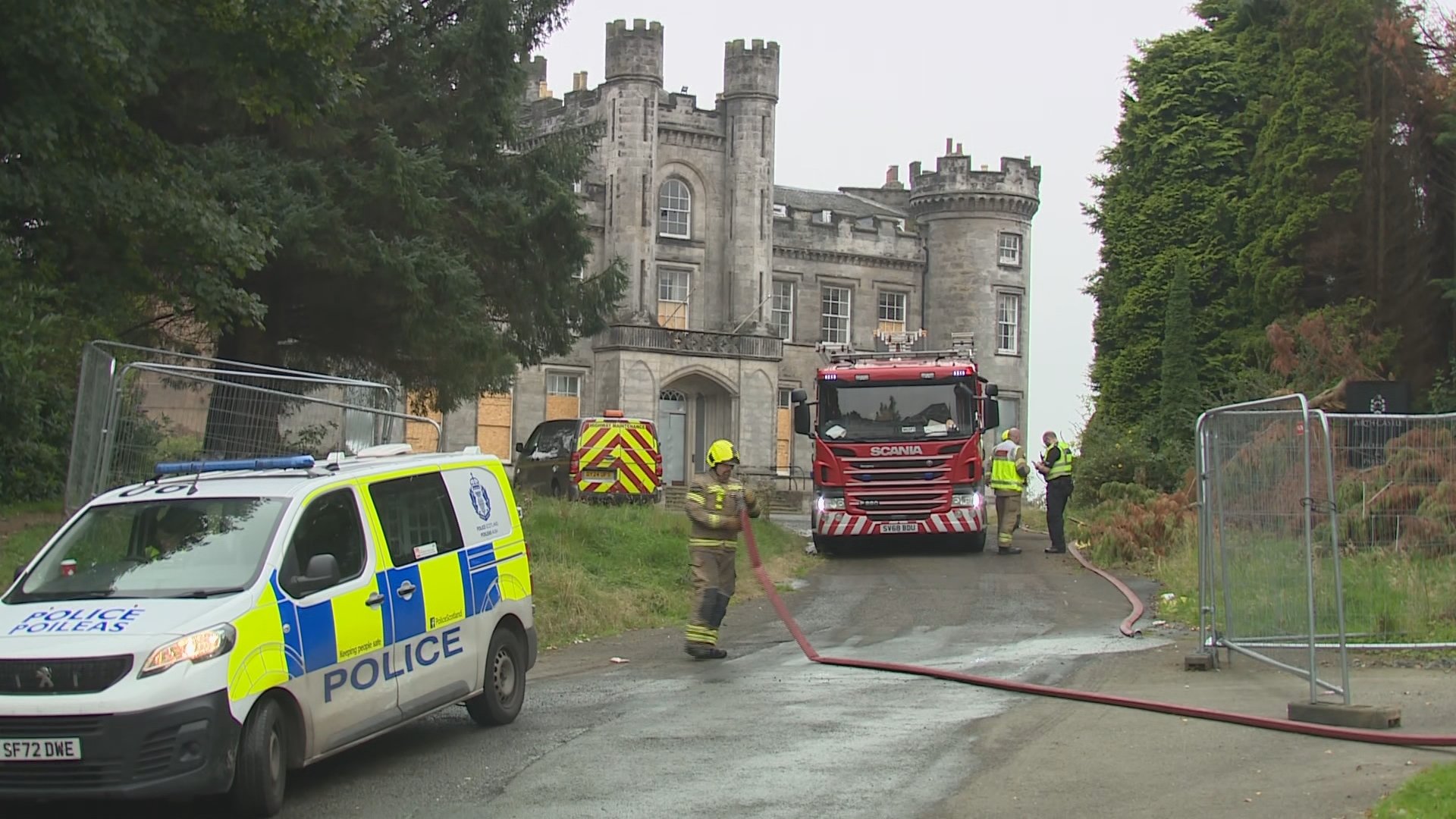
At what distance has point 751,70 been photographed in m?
54.8

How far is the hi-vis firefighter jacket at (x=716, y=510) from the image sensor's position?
13.9m

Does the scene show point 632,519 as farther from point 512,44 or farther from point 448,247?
point 512,44

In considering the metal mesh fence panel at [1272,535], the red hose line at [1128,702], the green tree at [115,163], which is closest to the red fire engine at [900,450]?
the green tree at [115,163]

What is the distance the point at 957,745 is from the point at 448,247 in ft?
49.0

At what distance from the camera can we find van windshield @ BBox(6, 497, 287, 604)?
8.64m

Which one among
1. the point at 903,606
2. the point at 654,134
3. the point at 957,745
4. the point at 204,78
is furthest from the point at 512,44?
the point at 654,134

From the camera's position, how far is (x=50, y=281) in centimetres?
1675

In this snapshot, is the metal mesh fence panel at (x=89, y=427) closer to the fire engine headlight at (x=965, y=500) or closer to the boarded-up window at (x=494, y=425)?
the fire engine headlight at (x=965, y=500)

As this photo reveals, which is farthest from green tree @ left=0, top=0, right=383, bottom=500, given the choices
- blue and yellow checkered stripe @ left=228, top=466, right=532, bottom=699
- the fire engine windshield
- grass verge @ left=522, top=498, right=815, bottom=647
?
the fire engine windshield

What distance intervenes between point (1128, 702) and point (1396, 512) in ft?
9.03

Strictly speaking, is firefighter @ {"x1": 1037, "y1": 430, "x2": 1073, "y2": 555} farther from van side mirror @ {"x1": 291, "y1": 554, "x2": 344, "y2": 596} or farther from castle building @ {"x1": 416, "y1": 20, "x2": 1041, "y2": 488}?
castle building @ {"x1": 416, "y1": 20, "x2": 1041, "y2": 488}

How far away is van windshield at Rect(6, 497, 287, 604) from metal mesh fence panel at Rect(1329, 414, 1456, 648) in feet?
24.2

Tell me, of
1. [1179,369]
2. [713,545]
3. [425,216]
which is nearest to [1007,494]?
[425,216]

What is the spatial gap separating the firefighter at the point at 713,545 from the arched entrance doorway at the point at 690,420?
Answer: 129 ft
